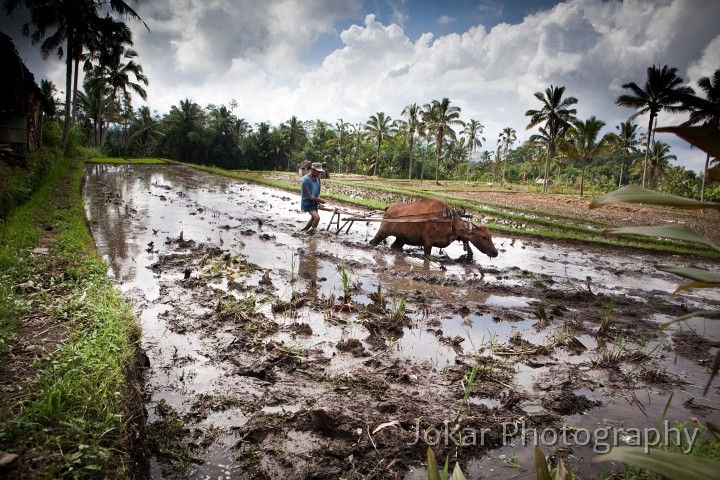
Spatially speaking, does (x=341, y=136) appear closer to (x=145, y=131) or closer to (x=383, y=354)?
(x=145, y=131)

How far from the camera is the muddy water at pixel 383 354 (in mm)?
2730

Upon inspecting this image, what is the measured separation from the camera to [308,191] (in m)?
9.92

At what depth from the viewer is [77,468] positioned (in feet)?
6.51

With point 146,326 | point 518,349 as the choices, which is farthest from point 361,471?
point 146,326

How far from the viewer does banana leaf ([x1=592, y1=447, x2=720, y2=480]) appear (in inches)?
35.3

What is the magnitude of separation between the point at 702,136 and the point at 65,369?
359 cm

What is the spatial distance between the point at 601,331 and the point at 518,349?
4.47 feet

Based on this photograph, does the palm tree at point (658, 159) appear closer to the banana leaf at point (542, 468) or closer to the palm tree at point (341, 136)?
the palm tree at point (341, 136)

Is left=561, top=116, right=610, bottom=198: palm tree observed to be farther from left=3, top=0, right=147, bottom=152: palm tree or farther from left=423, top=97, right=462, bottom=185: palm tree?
left=3, top=0, right=147, bottom=152: palm tree

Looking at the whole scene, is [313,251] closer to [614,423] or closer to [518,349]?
[518,349]

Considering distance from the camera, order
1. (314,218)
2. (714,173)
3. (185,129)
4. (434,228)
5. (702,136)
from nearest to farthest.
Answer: (702,136), (714,173), (434,228), (314,218), (185,129)

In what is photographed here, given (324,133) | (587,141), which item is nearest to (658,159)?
(587,141)

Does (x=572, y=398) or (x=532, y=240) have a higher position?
(x=532, y=240)

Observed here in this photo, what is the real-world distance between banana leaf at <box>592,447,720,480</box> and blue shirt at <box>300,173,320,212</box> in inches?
364
